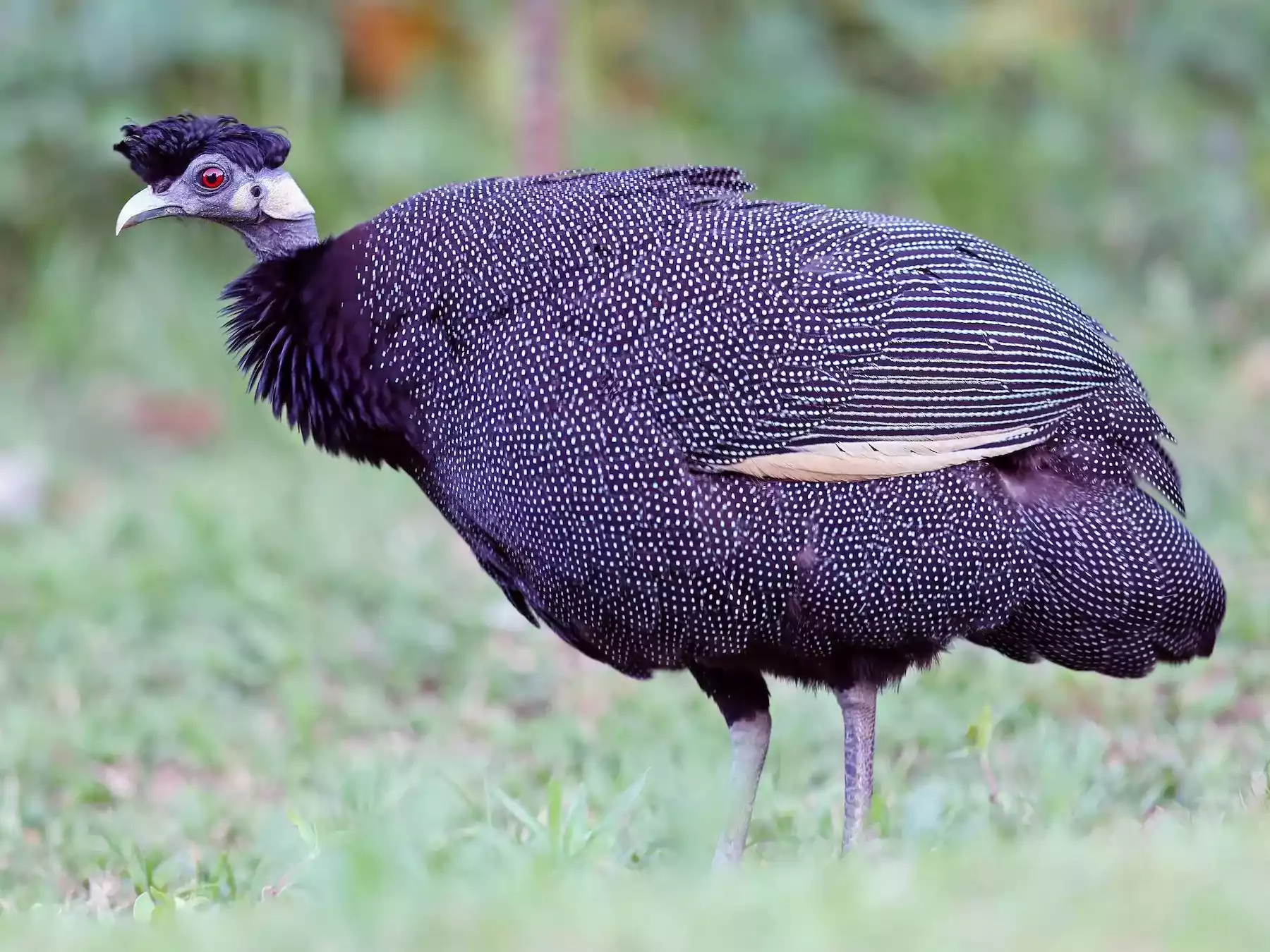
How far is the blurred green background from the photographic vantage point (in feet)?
8.05

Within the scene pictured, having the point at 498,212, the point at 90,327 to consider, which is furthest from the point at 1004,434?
the point at 90,327

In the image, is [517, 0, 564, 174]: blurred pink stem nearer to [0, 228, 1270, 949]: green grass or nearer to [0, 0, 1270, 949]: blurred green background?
[0, 0, 1270, 949]: blurred green background

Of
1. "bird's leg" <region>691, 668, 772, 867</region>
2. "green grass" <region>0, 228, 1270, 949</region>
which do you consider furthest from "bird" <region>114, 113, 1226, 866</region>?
"green grass" <region>0, 228, 1270, 949</region>

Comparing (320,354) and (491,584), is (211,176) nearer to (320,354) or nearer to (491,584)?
(320,354)

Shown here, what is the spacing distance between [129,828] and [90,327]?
A: 456 cm

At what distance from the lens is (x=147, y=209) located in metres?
3.53

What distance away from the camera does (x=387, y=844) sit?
7.96 ft

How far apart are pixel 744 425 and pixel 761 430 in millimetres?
35

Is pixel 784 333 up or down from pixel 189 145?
down

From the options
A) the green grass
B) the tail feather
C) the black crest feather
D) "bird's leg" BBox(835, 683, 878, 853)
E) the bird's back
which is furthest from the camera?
the black crest feather

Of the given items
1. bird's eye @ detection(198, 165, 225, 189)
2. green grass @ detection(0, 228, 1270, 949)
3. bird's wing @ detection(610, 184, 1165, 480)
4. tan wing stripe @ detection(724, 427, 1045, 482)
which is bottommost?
green grass @ detection(0, 228, 1270, 949)

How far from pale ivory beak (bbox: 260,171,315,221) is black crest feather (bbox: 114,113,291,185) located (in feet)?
0.16

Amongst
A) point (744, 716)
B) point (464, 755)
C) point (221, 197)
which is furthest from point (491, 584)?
point (221, 197)

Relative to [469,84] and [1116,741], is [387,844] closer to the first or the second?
[1116,741]
